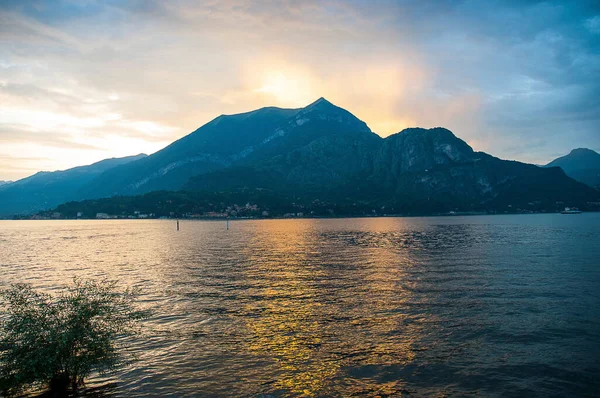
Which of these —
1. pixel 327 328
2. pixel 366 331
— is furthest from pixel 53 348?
pixel 366 331

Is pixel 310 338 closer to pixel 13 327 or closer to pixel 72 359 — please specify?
pixel 72 359

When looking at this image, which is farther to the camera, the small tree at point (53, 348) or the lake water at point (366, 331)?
the lake water at point (366, 331)

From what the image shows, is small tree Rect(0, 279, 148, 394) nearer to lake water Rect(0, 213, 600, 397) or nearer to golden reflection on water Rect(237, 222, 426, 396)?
lake water Rect(0, 213, 600, 397)

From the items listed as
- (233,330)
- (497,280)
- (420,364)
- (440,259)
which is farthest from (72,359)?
(440,259)

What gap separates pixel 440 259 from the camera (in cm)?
6962

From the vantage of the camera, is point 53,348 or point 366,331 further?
point 366,331

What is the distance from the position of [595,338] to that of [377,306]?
1693cm

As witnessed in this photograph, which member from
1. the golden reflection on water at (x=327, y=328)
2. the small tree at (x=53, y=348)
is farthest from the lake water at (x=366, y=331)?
the small tree at (x=53, y=348)

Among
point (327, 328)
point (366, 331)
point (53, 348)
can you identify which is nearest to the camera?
point (53, 348)

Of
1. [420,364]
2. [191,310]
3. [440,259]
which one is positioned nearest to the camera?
[420,364]

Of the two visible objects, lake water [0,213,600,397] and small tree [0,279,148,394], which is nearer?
small tree [0,279,148,394]

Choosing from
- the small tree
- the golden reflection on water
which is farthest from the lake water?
the small tree

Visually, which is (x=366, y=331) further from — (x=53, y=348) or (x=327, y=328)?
(x=53, y=348)

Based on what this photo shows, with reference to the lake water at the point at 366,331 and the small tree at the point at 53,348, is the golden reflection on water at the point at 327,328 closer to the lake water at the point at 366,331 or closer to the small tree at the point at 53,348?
the lake water at the point at 366,331
